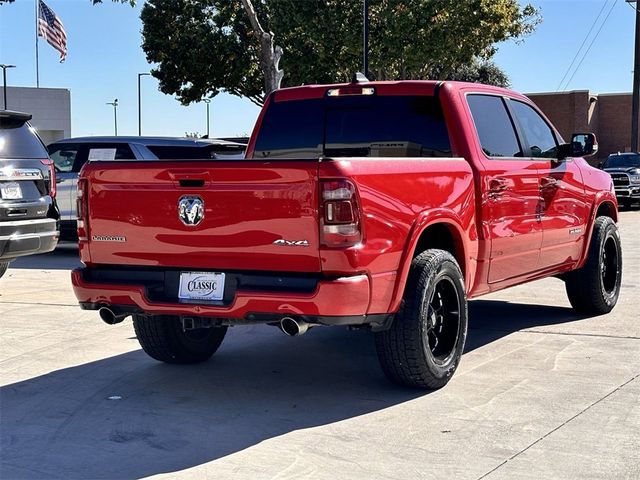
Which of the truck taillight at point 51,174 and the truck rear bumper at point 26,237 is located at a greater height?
the truck taillight at point 51,174

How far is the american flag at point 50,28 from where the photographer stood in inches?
1425

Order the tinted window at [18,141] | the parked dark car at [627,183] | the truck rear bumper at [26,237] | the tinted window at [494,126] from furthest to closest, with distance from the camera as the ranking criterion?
the parked dark car at [627,183]
the tinted window at [18,141]
the truck rear bumper at [26,237]
the tinted window at [494,126]

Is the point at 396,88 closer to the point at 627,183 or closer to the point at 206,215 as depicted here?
the point at 206,215

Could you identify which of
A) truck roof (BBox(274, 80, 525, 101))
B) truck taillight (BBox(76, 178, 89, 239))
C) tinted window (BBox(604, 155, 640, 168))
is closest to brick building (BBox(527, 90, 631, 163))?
tinted window (BBox(604, 155, 640, 168))

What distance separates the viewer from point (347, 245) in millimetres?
5441

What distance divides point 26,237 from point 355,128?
3.77 meters

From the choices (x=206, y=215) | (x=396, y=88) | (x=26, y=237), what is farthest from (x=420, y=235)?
(x=26, y=237)

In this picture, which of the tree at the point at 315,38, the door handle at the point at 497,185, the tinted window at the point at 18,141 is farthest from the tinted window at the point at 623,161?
the door handle at the point at 497,185

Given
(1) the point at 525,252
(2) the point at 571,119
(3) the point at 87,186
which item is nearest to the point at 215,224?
(3) the point at 87,186

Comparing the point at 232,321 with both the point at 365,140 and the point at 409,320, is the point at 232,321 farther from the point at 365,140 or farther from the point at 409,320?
the point at 365,140

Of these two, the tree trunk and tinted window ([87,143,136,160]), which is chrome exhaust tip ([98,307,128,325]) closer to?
tinted window ([87,143,136,160])

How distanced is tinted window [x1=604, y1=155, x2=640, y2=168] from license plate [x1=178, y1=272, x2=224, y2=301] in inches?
1024

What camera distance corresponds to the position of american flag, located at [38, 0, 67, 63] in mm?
36188

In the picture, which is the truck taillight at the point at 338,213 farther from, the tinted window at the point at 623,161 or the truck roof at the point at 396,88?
the tinted window at the point at 623,161
